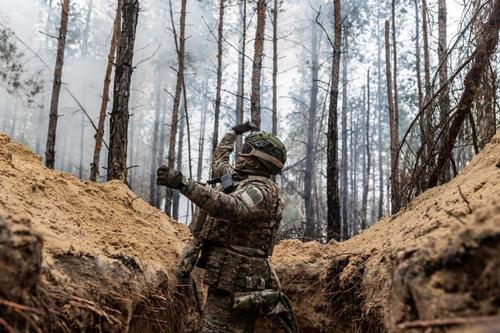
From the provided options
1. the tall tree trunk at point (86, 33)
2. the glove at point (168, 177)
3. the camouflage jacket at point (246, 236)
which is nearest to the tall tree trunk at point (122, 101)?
the camouflage jacket at point (246, 236)

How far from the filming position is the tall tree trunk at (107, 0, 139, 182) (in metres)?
6.93

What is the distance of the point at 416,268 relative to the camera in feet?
5.83

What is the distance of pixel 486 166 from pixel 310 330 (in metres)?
2.47

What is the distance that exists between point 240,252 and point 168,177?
103 centimetres

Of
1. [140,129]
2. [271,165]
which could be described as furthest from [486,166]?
[140,129]

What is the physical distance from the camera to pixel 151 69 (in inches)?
1553

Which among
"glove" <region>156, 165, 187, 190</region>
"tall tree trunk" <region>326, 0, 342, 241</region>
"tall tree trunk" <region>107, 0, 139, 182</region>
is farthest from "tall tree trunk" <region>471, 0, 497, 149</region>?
"tall tree trunk" <region>107, 0, 139, 182</region>

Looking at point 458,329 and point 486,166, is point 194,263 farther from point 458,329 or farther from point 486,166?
point 458,329

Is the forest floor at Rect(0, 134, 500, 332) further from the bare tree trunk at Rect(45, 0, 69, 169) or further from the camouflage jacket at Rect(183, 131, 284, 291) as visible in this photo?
the bare tree trunk at Rect(45, 0, 69, 169)

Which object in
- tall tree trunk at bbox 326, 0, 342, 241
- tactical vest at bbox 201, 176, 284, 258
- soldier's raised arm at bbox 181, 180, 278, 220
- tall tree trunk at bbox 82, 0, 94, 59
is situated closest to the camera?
soldier's raised arm at bbox 181, 180, 278, 220

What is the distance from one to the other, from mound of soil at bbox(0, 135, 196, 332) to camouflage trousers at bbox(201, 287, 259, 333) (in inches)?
14.5

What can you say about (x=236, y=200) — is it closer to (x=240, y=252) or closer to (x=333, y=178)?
(x=240, y=252)

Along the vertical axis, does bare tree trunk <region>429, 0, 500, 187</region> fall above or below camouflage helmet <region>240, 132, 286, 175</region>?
above

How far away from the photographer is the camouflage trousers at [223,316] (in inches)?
146
